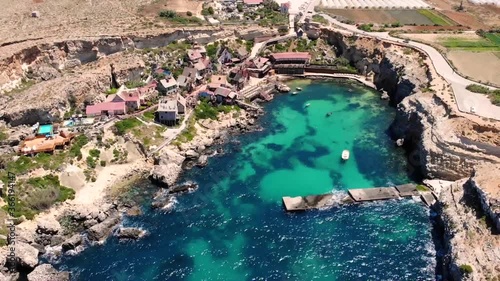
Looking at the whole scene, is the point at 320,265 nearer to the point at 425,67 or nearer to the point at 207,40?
the point at 425,67

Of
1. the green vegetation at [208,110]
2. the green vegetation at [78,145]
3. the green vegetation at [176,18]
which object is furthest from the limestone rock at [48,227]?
the green vegetation at [176,18]

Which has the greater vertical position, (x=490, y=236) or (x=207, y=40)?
(x=207, y=40)

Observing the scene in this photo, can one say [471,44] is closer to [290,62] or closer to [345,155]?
[290,62]

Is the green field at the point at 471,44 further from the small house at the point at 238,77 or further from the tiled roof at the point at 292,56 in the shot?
the small house at the point at 238,77

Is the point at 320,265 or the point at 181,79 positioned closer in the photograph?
the point at 320,265

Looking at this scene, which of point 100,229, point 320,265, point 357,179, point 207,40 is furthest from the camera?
point 207,40

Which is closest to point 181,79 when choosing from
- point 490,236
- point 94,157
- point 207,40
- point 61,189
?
point 207,40

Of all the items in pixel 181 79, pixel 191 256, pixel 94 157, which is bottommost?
pixel 191 256

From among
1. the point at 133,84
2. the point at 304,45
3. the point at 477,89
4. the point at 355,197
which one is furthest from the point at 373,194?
the point at 304,45
